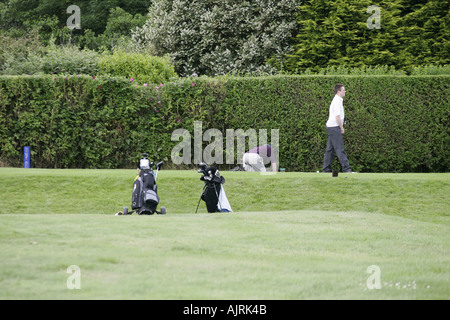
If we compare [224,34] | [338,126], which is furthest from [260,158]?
[224,34]

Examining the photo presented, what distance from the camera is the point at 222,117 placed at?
17.6m

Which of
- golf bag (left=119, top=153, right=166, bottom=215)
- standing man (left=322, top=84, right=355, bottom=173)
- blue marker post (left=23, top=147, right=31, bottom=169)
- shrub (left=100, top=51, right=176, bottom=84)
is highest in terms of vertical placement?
shrub (left=100, top=51, right=176, bottom=84)

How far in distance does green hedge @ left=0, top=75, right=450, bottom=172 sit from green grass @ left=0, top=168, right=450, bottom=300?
434cm

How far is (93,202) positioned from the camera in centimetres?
1227

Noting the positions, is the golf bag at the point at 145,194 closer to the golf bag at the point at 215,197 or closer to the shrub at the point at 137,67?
the golf bag at the point at 215,197

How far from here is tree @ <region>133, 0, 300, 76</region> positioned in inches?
928

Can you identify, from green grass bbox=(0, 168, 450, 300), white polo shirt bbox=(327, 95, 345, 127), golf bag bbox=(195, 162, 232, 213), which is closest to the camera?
green grass bbox=(0, 168, 450, 300)

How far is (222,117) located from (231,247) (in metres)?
10.7

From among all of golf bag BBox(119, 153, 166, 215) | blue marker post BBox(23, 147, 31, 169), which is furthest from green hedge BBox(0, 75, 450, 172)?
golf bag BBox(119, 153, 166, 215)

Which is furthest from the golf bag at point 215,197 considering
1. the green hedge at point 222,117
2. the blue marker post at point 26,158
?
the blue marker post at point 26,158

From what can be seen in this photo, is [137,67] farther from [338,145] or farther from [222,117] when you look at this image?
[338,145]

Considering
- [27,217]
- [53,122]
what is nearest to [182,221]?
[27,217]

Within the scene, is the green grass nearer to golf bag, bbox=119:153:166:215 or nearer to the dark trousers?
golf bag, bbox=119:153:166:215

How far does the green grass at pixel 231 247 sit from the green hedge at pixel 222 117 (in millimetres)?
4340
